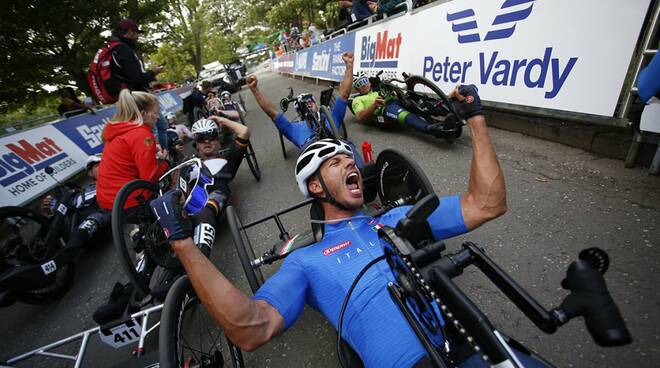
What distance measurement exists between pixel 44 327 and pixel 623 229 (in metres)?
5.27

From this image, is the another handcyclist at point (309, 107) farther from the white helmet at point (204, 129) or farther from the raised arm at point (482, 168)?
the raised arm at point (482, 168)

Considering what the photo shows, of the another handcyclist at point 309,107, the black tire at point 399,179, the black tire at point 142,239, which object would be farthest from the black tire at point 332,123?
the black tire at point 142,239

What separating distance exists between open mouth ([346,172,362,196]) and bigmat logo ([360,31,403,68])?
4.95 metres

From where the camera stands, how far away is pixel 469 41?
4227 millimetres

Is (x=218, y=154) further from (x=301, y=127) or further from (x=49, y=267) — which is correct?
(x=49, y=267)

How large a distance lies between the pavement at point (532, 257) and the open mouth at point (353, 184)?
1.03m

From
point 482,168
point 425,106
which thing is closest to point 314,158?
point 482,168

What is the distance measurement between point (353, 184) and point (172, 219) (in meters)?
1.24

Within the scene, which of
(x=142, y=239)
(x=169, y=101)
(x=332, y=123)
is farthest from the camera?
(x=169, y=101)

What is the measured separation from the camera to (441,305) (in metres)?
1.00

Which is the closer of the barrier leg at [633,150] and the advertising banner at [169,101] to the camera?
the barrier leg at [633,150]

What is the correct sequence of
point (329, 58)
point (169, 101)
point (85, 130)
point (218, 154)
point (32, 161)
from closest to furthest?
point (218, 154), point (32, 161), point (85, 130), point (329, 58), point (169, 101)

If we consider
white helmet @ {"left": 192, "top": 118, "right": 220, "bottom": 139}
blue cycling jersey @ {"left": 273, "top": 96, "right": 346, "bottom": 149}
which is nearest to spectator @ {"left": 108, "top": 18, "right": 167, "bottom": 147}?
white helmet @ {"left": 192, "top": 118, "right": 220, "bottom": 139}

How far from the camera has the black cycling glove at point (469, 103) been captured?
1.64 meters
